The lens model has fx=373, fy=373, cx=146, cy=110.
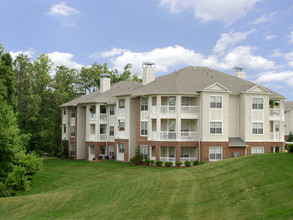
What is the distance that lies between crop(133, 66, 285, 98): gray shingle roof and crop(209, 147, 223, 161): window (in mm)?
6244

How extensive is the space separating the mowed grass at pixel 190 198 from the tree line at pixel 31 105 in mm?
4879

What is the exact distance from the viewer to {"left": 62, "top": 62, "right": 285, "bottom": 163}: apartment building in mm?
38344

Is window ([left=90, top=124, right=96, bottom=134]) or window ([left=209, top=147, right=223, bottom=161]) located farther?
window ([left=90, top=124, right=96, bottom=134])

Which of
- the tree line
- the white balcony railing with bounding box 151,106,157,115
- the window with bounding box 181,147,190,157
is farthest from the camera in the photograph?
the window with bounding box 181,147,190,157

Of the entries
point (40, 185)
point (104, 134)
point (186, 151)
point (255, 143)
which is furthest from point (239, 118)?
point (40, 185)

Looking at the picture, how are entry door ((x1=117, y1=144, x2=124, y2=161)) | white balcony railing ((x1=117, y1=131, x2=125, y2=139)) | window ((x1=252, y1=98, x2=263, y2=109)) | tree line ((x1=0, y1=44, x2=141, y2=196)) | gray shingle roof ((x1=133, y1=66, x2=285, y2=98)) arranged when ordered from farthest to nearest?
entry door ((x1=117, y1=144, x2=124, y2=161)) < white balcony railing ((x1=117, y1=131, x2=125, y2=139)) < window ((x1=252, y1=98, x2=263, y2=109)) < gray shingle roof ((x1=133, y1=66, x2=285, y2=98)) < tree line ((x1=0, y1=44, x2=141, y2=196))

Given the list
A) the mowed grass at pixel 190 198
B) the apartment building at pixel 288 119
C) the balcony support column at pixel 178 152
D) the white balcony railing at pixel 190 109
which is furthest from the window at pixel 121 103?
the apartment building at pixel 288 119

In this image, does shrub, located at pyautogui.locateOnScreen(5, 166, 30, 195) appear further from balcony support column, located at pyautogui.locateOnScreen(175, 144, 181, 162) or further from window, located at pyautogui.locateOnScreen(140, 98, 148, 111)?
window, located at pyautogui.locateOnScreen(140, 98, 148, 111)

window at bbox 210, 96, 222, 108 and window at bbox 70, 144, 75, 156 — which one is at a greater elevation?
window at bbox 210, 96, 222, 108

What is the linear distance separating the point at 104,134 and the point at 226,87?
17719 millimetres

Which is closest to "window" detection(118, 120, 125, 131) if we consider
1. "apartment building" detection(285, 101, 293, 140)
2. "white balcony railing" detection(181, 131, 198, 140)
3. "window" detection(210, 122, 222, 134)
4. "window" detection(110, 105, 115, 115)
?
"window" detection(110, 105, 115, 115)

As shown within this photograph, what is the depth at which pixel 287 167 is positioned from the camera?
19000 mm

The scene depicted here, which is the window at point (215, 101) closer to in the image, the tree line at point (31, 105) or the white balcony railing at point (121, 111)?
the white balcony railing at point (121, 111)

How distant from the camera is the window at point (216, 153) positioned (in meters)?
38.2
